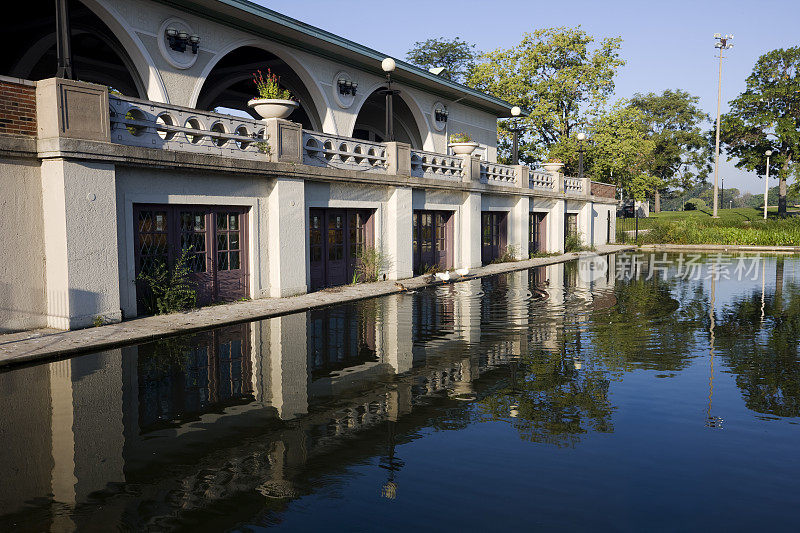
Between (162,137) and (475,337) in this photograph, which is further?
(162,137)

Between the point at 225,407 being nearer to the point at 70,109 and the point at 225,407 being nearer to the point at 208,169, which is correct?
the point at 70,109

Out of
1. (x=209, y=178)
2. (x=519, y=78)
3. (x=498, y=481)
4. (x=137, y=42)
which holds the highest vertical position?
(x=519, y=78)

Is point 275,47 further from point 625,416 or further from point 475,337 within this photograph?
point 625,416

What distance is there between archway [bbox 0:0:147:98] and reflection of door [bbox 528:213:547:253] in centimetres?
1871

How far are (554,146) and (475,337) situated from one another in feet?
121

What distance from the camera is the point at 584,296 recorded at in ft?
54.9

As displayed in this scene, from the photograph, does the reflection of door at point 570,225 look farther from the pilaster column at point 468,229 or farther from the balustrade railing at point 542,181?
the pilaster column at point 468,229

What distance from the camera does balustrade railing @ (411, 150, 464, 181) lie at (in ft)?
69.9

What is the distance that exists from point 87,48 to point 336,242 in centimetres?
1002

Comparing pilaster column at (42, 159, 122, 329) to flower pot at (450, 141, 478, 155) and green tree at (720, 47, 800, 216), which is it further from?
green tree at (720, 47, 800, 216)

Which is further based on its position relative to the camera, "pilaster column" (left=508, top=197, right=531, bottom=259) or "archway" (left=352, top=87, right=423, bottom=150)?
"pilaster column" (left=508, top=197, right=531, bottom=259)

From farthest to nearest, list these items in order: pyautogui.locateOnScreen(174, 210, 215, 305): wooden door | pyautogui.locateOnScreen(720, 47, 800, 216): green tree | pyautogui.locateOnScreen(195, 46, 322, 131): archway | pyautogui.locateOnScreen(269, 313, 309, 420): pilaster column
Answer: pyautogui.locateOnScreen(720, 47, 800, 216): green tree → pyautogui.locateOnScreen(195, 46, 322, 131): archway → pyautogui.locateOnScreen(174, 210, 215, 305): wooden door → pyautogui.locateOnScreen(269, 313, 309, 420): pilaster column

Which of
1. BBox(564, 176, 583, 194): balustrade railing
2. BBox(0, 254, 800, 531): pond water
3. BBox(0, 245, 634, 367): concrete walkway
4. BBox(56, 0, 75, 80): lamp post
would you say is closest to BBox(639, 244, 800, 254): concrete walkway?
BBox(564, 176, 583, 194): balustrade railing

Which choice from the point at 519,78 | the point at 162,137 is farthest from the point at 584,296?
the point at 519,78
